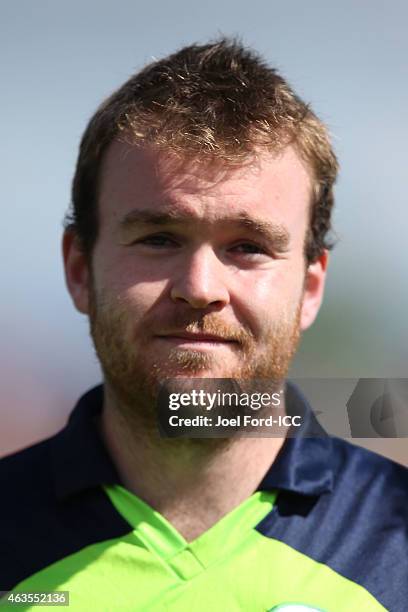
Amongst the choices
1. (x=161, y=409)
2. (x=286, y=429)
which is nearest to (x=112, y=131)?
(x=161, y=409)

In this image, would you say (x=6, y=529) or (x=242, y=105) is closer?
(x=6, y=529)

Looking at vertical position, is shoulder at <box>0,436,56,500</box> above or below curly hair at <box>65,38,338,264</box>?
below

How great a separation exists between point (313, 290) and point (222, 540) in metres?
0.94

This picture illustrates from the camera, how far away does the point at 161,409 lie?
2242 mm

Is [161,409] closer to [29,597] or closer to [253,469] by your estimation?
[253,469]

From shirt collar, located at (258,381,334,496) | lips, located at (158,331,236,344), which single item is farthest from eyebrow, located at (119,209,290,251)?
shirt collar, located at (258,381,334,496)

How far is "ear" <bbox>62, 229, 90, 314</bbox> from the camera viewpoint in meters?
2.62

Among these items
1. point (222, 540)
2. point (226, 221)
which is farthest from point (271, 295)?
point (222, 540)

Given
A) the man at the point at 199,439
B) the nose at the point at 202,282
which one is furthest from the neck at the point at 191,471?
the nose at the point at 202,282

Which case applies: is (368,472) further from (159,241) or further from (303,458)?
(159,241)

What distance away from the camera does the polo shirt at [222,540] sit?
2062mm

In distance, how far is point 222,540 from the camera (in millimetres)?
2180

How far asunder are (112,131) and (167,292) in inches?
28.1

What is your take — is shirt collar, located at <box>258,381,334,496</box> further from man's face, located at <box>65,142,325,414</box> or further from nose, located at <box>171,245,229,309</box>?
nose, located at <box>171,245,229,309</box>
